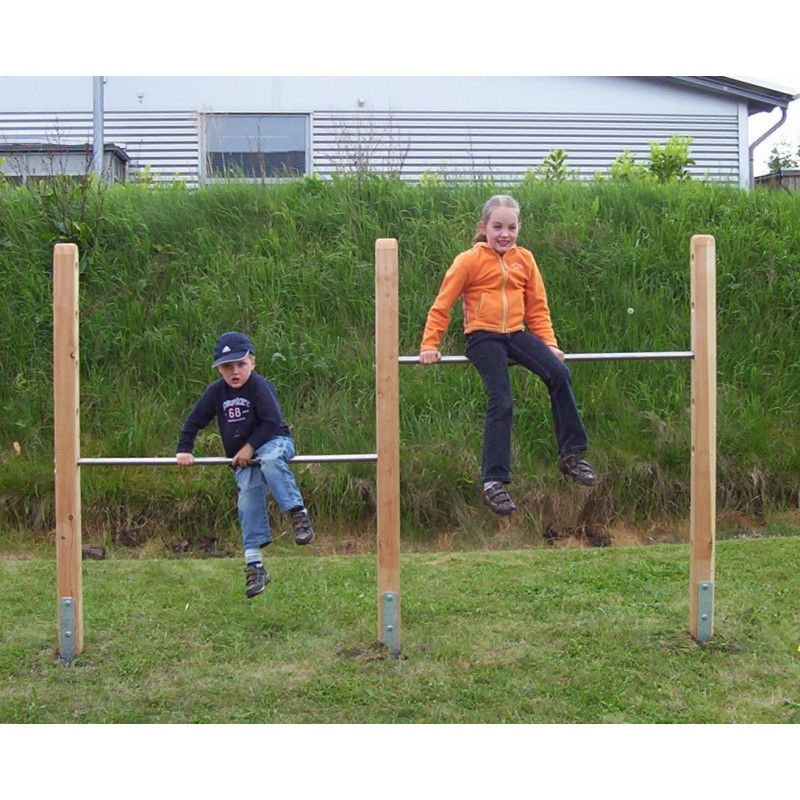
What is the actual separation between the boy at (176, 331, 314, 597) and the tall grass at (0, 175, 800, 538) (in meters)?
3.05

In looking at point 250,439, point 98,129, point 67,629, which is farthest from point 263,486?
point 98,129

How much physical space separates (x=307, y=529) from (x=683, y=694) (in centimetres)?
206

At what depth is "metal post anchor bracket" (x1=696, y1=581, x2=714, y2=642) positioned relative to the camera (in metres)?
5.50

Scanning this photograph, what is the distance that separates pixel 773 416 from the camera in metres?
8.86

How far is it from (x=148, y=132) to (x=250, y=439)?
32.1ft

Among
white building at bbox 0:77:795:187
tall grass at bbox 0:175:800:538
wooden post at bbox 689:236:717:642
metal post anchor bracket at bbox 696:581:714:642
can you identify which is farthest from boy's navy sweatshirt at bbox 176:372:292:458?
white building at bbox 0:77:795:187

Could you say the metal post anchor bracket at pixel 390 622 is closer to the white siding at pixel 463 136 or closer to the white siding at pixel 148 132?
the white siding at pixel 463 136

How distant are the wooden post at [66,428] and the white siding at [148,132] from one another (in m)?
8.55

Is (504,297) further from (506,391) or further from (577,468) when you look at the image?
(577,468)

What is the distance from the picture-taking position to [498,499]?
16.3 ft

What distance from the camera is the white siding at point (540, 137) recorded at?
13852 millimetres

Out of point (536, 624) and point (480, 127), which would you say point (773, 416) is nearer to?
point (536, 624)

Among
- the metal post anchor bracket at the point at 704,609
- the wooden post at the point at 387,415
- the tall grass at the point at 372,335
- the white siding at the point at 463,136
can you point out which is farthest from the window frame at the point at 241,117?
the metal post anchor bracket at the point at 704,609

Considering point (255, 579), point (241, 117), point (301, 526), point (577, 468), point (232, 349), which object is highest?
point (241, 117)
